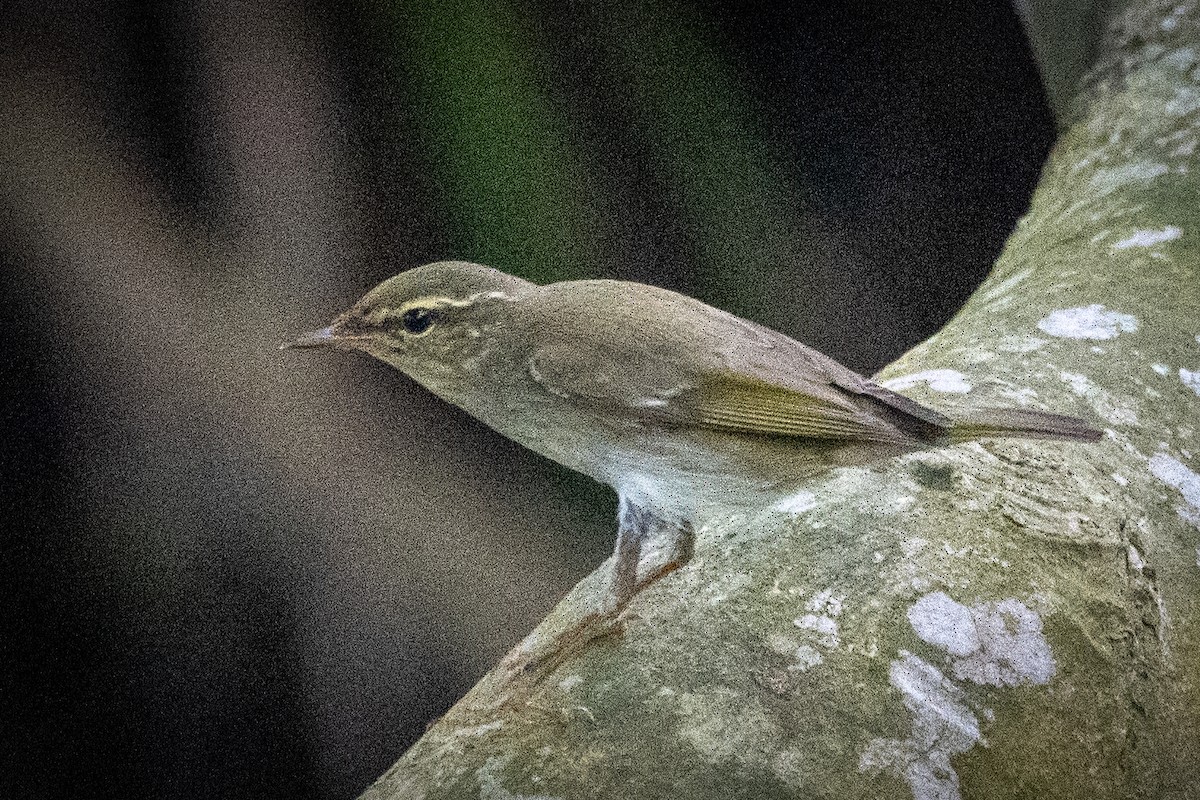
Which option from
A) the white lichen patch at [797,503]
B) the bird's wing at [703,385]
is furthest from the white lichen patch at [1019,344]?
the white lichen patch at [797,503]


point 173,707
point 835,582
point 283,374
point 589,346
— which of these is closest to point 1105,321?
point 835,582

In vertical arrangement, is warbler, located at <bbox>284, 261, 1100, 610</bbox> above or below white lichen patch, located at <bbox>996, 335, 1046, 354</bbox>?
above

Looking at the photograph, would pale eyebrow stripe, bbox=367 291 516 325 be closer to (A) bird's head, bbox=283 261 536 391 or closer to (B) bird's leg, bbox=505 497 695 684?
(A) bird's head, bbox=283 261 536 391

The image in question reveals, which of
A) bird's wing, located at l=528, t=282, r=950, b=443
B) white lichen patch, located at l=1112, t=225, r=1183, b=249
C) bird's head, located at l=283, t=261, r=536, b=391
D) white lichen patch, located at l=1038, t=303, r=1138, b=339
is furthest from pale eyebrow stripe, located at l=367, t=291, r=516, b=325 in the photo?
white lichen patch, located at l=1112, t=225, r=1183, b=249

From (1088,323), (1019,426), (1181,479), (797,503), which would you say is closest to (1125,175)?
(1088,323)

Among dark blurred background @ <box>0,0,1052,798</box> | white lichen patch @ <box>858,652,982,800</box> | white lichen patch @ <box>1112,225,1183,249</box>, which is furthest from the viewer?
white lichen patch @ <box>1112,225,1183,249</box>

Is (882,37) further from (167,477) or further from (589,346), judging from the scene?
(167,477)

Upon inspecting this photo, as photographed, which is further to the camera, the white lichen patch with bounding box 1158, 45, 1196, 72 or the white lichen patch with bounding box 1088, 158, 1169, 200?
the white lichen patch with bounding box 1158, 45, 1196, 72

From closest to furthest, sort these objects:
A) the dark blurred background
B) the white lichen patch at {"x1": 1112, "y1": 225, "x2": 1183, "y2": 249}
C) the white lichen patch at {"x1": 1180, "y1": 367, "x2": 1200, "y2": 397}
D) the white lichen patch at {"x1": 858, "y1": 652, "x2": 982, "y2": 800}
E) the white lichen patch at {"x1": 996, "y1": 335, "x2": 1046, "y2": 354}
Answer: the white lichen patch at {"x1": 858, "y1": 652, "x2": 982, "y2": 800}, the dark blurred background, the white lichen patch at {"x1": 1180, "y1": 367, "x2": 1200, "y2": 397}, the white lichen patch at {"x1": 996, "y1": 335, "x2": 1046, "y2": 354}, the white lichen patch at {"x1": 1112, "y1": 225, "x2": 1183, "y2": 249}

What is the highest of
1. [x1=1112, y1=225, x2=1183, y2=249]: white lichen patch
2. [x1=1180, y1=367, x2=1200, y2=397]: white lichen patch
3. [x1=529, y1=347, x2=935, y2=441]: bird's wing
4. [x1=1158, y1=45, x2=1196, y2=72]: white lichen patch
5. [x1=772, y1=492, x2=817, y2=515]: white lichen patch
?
[x1=1158, y1=45, x2=1196, y2=72]: white lichen patch
